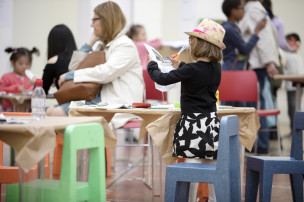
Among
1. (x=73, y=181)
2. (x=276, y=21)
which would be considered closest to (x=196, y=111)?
(x=73, y=181)

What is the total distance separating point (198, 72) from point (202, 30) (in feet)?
0.82

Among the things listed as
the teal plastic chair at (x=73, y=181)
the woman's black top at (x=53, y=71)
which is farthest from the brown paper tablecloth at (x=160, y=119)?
the woman's black top at (x=53, y=71)

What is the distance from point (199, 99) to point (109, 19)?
138 cm

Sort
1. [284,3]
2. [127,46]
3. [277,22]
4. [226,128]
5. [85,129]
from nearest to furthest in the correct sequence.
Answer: [85,129]
[226,128]
[127,46]
[277,22]
[284,3]

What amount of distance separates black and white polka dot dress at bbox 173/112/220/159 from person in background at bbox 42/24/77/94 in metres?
1.75

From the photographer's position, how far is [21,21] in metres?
8.04

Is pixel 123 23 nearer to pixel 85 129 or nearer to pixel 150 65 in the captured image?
pixel 150 65

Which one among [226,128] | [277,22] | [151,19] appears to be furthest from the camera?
[151,19]

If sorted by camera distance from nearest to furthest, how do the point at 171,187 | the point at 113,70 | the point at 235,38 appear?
the point at 171,187 → the point at 113,70 → the point at 235,38

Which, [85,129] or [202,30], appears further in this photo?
[202,30]

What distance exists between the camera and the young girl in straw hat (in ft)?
9.51

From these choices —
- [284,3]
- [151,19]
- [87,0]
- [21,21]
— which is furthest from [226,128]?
[284,3]

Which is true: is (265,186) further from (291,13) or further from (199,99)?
(291,13)

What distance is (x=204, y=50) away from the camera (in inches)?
116
